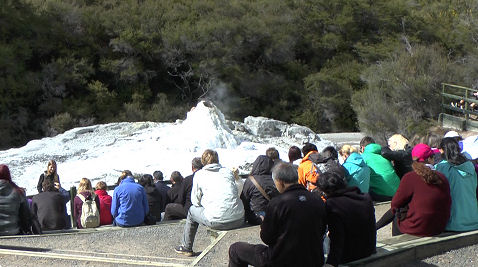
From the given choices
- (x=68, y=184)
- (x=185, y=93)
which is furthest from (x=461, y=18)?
(x=68, y=184)

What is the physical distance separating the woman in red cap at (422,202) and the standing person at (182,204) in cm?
263

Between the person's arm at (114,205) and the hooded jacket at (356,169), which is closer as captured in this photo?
the hooded jacket at (356,169)

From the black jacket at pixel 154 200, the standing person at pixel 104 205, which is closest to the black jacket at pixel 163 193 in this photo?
the black jacket at pixel 154 200

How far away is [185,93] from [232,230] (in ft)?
89.1

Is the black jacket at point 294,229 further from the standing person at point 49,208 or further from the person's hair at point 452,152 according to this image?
the standing person at point 49,208

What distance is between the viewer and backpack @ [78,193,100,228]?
748 cm

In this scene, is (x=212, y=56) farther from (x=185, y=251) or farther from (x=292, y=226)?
(x=292, y=226)

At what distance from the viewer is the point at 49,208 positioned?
24.1ft

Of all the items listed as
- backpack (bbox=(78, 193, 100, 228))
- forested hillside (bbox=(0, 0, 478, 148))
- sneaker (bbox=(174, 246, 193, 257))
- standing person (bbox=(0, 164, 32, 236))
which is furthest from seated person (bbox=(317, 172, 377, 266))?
forested hillside (bbox=(0, 0, 478, 148))

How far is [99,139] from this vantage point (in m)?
16.9

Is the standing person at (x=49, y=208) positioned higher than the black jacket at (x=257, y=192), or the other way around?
the black jacket at (x=257, y=192)

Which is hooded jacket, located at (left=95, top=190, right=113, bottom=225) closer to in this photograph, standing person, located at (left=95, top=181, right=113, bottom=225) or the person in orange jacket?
standing person, located at (left=95, top=181, right=113, bottom=225)

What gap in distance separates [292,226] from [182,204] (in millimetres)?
3637

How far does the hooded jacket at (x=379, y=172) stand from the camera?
7156 millimetres
